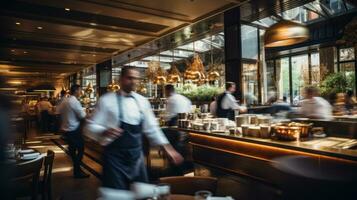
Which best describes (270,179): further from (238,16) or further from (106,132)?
(238,16)

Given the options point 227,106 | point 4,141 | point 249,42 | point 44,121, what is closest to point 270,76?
point 249,42

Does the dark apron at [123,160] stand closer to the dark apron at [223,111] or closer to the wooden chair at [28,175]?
the wooden chair at [28,175]

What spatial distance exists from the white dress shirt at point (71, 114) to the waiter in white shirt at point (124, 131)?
3046 mm

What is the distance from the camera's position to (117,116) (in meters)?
2.51

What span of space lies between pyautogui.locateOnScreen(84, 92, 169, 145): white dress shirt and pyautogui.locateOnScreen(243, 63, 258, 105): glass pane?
15.8ft

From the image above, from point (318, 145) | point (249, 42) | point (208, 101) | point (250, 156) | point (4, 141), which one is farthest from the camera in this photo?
point (208, 101)

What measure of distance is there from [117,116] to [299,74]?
12542 millimetres

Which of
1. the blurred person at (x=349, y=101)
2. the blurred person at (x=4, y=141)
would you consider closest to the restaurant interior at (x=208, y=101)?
the blurred person at (x=4, y=141)

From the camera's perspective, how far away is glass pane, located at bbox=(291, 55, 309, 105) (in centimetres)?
1295

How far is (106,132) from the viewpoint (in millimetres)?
2285

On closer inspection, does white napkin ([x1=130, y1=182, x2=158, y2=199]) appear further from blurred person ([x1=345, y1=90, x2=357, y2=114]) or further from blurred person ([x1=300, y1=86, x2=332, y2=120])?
blurred person ([x1=345, y1=90, x2=357, y2=114])

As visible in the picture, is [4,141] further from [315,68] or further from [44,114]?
[44,114]

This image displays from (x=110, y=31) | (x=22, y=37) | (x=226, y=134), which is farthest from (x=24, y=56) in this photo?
(x=226, y=134)

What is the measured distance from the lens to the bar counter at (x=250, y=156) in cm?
285
